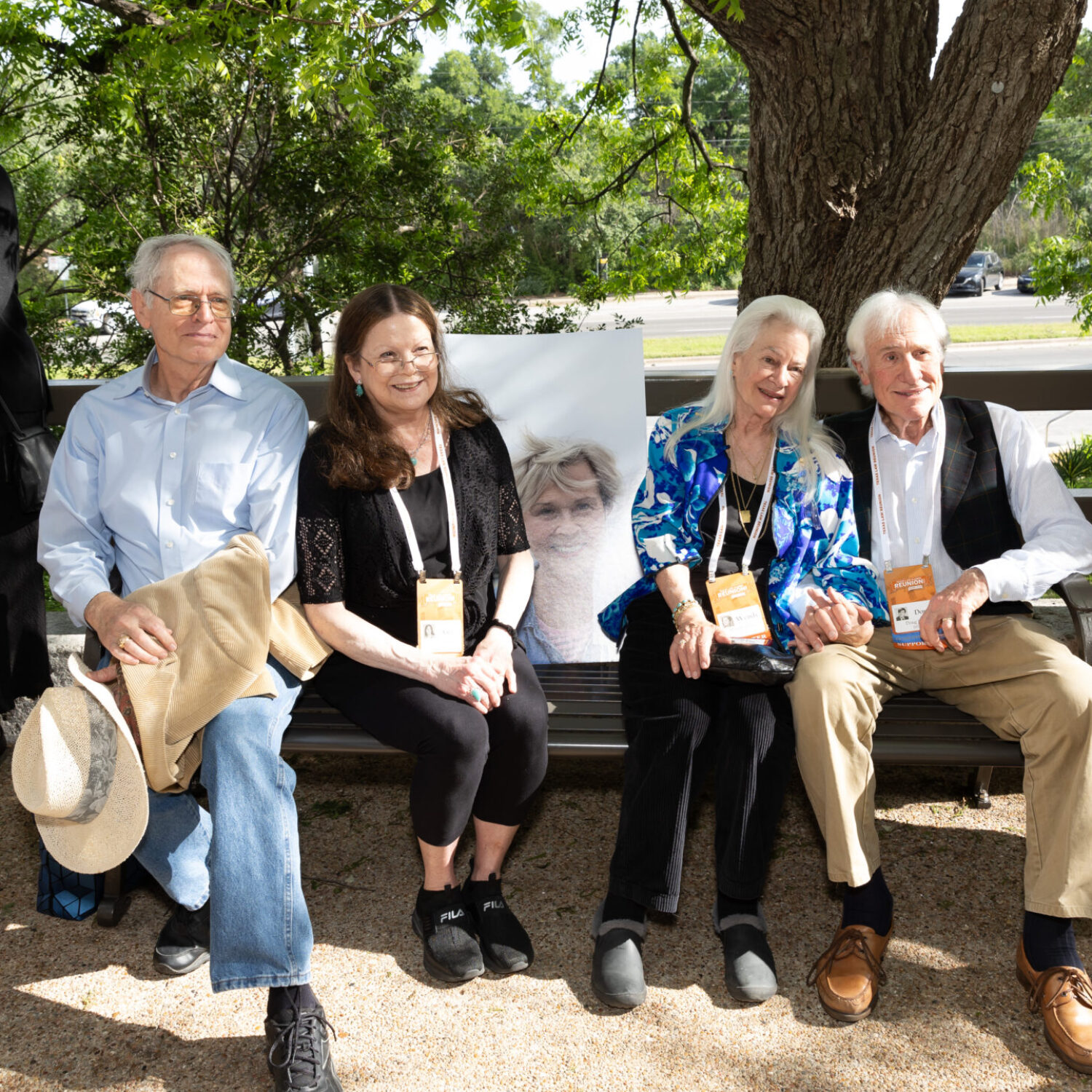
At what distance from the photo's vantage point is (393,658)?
8.51ft

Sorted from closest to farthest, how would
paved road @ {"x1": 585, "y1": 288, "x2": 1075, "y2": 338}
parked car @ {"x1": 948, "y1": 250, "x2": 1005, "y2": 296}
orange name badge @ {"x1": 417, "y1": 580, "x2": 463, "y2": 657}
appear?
orange name badge @ {"x1": 417, "y1": 580, "x2": 463, "y2": 657} → paved road @ {"x1": 585, "y1": 288, "x2": 1075, "y2": 338} → parked car @ {"x1": 948, "y1": 250, "x2": 1005, "y2": 296}

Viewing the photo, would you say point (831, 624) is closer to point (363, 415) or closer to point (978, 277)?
point (363, 415)

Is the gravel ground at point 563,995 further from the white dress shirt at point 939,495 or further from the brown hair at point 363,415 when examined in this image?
the brown hair at point 363,415

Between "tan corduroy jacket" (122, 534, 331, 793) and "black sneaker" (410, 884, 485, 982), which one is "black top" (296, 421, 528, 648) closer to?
"tan corduroy jacket" (122, 534, 331, 793)

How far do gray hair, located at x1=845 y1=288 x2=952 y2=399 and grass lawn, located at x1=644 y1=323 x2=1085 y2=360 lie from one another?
15.6 metres

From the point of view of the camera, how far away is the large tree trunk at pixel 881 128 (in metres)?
3.59

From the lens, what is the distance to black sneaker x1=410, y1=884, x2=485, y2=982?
8.36 feet

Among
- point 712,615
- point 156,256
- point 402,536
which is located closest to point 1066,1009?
point 712,615

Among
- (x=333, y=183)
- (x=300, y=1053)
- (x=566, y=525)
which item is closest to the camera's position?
(x=300, y=1053)

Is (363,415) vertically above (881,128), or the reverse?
(881,128)

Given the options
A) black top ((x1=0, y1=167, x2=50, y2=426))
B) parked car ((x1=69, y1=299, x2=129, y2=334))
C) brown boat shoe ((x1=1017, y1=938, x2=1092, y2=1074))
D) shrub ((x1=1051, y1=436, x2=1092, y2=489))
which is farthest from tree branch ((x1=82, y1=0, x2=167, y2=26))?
shrub ((x1=1051, y1=436, x2=1092, y2=489))

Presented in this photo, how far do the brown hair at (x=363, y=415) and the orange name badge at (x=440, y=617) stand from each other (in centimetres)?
29

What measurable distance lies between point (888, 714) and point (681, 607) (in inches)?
24.2

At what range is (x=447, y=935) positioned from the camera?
260 centimetres
